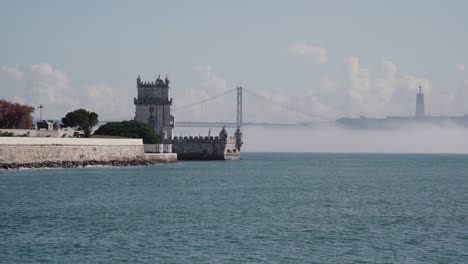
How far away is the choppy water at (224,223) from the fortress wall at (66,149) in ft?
38.9

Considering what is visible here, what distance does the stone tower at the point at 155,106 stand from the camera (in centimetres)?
12294

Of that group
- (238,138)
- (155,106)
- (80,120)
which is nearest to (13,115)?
(80,120)

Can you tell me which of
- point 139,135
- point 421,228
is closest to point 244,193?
point 421,228

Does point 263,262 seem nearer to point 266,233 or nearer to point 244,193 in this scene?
point 266,233

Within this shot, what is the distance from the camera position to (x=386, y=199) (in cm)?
4994

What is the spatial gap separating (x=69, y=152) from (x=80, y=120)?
65.1 ft

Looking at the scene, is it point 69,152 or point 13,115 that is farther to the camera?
point 13,115

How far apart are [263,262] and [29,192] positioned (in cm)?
2411

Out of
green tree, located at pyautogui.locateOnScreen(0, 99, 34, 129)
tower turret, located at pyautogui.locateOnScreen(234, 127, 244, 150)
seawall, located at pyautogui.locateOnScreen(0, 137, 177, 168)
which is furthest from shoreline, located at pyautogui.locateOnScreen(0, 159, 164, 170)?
tower turret, located at pyautogui.locateOnScreen(234, 127, 244, 150)

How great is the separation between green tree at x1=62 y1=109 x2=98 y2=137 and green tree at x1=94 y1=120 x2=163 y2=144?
5.16m

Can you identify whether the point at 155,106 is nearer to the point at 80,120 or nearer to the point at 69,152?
the point at 80,120

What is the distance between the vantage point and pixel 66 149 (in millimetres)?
78188

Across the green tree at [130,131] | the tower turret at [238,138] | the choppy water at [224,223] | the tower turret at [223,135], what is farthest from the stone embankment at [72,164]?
the tower turret at [238,138]

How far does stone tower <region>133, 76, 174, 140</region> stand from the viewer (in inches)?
4840
